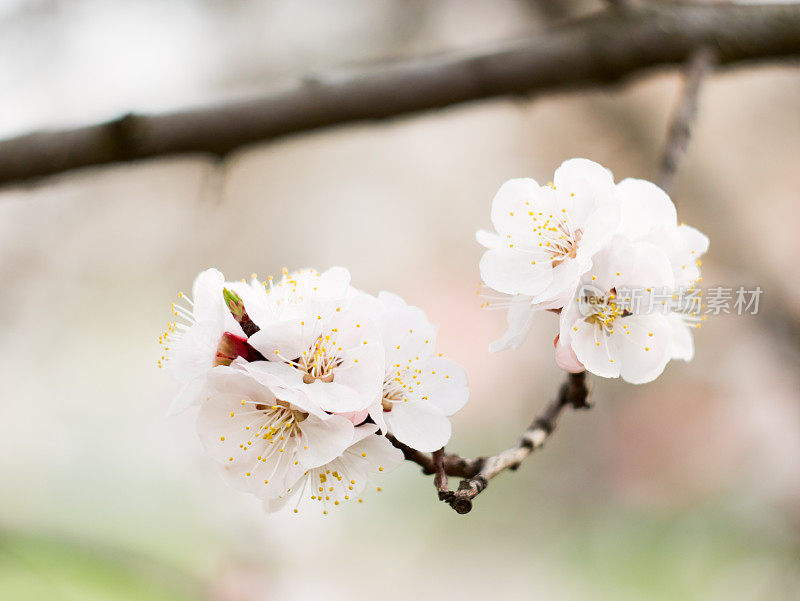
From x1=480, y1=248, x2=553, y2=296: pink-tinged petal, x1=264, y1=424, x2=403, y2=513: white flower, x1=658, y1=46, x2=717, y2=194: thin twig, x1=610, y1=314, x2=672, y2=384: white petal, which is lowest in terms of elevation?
x1=264, y1=424, x2=403, y2=513: white flower

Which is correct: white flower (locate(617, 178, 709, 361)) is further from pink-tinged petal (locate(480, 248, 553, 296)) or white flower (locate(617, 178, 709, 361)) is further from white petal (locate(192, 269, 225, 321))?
white petal (locate(192, 269, 225, 321))

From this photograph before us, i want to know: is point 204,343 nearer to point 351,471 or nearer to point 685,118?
point 351,471

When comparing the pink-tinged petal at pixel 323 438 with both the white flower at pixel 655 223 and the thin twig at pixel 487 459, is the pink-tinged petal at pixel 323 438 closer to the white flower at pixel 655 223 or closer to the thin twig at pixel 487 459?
the thin twig at pixel 487 459

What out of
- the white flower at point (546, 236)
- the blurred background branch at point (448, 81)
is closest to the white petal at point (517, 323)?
the white flower at point (546, 236)

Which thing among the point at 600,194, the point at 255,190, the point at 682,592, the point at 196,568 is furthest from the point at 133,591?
the point at 255,190

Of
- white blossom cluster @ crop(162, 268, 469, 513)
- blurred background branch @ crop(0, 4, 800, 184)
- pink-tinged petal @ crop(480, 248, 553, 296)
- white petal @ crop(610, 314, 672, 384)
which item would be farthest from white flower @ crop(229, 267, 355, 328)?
blurred background branch @ crop(0, 4, 800, 184)

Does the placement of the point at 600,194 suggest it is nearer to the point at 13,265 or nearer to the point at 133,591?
the point at 133,591
